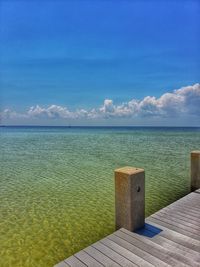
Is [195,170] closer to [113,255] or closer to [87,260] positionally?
[113,255]

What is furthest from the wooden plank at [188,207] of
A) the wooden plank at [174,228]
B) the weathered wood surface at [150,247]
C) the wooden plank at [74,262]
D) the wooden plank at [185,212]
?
the wooden plank at [74,262]

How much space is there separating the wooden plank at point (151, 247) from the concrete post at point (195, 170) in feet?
10.4

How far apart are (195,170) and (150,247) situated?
3381 mm

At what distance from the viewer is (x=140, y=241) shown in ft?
11.0

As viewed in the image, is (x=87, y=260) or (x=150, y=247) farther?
(x=150, y=247)

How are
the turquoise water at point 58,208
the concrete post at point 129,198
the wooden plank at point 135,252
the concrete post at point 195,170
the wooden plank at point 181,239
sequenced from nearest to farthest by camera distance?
the wooden plank at point 135,252
the wooden plank at point 181,239
the concrete post at point 129,198
the turquoise water at point 58,208
the concrete post at point 195,170

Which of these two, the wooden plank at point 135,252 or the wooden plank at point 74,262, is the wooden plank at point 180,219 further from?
the wooden plank at point 74,262

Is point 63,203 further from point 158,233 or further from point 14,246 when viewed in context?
point 158,233

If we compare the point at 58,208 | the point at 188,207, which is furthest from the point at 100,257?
the point at 58,208

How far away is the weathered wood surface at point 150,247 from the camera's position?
9.57 ft

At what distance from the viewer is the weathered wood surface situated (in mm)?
2916

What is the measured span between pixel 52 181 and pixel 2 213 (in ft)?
11.6

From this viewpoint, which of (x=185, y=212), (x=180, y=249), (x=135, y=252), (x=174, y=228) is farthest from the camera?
(x=185, y=212)

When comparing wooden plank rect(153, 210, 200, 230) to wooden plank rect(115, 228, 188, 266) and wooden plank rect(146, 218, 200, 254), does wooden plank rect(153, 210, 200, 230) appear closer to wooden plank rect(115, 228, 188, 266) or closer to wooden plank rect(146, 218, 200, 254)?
wooden plank rect(146, 218, 200, 254)
